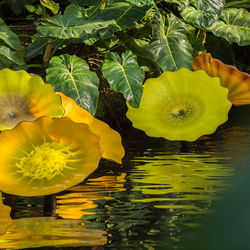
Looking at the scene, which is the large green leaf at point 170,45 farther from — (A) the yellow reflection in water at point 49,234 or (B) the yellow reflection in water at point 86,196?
(A) the yellow reflection in water at point 49,234

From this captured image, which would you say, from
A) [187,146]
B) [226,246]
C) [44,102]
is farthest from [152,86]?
[226,246]

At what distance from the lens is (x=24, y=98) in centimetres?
122

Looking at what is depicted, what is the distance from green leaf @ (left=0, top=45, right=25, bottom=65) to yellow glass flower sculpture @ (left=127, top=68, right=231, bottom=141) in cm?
48

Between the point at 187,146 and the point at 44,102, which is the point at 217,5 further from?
the point at 44,102

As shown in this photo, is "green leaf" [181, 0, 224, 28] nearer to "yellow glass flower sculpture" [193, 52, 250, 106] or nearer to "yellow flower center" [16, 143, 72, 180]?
"yellow glass flower sculpture" [193, 52, 250, 106]

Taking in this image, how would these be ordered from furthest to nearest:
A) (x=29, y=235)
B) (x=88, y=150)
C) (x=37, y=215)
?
(x=88, y=150) → (x=37, y=215) → (x=29, y=235)

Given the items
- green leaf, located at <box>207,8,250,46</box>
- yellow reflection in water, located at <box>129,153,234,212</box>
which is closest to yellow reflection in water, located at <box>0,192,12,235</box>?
yellow reflection in water, located at <box>129,153,234,212</box>

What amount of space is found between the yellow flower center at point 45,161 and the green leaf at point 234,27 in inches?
46.4

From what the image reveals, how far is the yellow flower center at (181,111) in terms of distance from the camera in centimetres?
149

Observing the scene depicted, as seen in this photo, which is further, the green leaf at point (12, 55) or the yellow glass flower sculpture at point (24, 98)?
the green leaf at point (12, 55)

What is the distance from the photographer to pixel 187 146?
4.87ft

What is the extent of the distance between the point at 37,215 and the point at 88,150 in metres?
0.20

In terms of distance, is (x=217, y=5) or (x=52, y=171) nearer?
(x=52, y=171)

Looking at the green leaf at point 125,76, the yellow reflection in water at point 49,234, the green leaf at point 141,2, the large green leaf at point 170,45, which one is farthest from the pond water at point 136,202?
the green leaf at point 141,2
